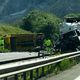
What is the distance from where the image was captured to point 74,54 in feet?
76.3

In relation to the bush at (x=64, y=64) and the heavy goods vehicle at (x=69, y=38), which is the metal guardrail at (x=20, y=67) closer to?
the bush at (x=64, y=64)

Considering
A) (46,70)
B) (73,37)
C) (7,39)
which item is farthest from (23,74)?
(7,39)

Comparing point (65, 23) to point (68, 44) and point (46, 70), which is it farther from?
point (46, 70)

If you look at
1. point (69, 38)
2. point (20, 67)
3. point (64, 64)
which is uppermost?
point (69, 38)

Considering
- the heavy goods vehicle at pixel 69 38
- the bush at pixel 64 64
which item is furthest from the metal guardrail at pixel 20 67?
the heavy goods vehicle at pixel 69 38

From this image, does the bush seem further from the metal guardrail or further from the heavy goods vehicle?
the heavy goods vehicle

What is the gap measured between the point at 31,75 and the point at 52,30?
317 ft

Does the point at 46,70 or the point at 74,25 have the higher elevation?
the point at 74,25

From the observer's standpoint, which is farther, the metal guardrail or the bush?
the bush

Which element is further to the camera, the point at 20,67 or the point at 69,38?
the point at 69,38

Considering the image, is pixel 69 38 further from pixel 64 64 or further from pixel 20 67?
pixel 20 67

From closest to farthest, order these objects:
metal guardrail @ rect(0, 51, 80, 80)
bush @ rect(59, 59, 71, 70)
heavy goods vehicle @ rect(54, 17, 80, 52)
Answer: metal guardrail @ rect(0, 51, 80, 80), bush @ rect(59, 59, 71, 70), heavy goods vehicle @ rect(54, 17, 80, 52)

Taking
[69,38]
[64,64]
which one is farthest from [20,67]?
[69,38]

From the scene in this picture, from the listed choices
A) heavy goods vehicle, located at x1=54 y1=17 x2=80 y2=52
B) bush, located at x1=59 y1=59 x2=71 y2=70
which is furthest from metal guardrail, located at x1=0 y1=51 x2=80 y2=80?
heavy goods vehicle, located at x1=54 y1=17 x2=80 y2=52
